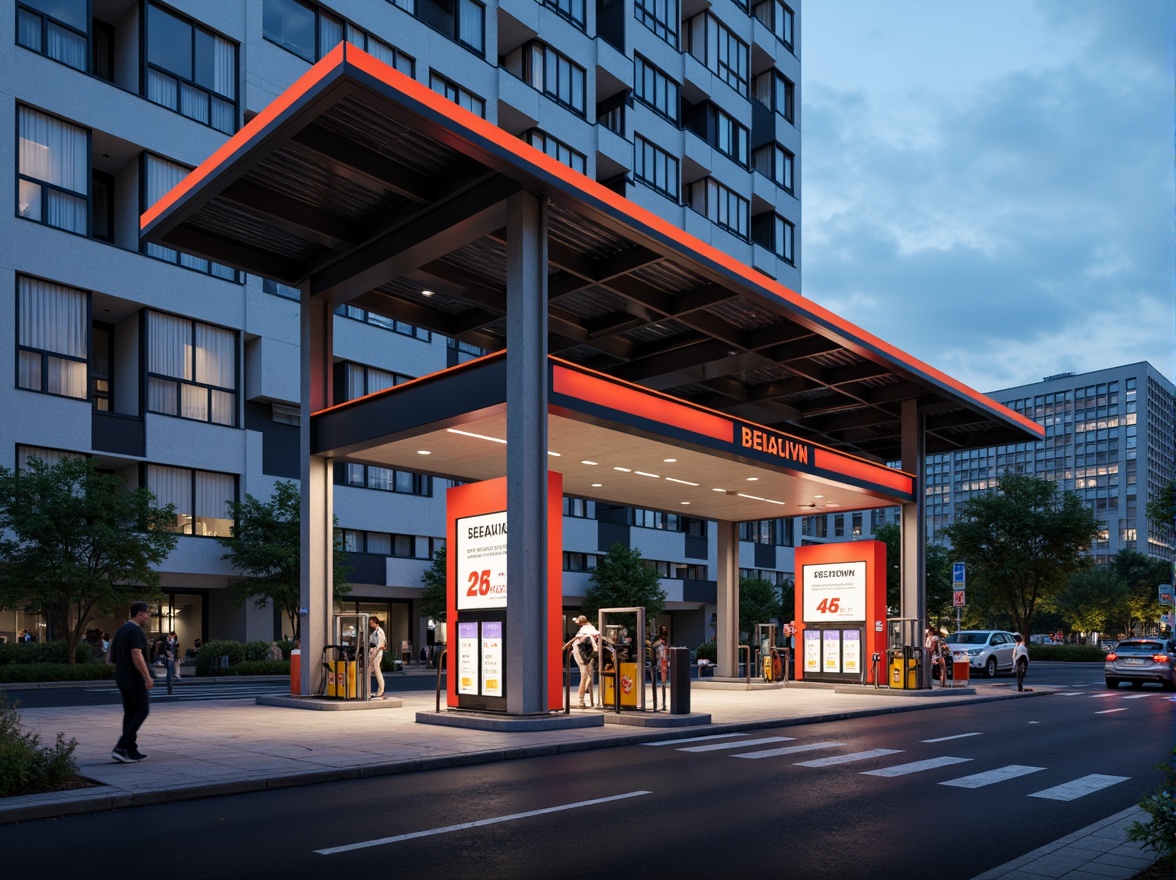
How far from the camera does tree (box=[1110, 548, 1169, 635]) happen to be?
105062 mm

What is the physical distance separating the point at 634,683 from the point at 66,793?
11142mm

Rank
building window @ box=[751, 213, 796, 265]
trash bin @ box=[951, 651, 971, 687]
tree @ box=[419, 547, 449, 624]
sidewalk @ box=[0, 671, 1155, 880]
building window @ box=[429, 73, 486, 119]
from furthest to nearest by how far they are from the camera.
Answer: building window @ box=[751, 213, 796, 265] → tree @ box=[419, 547, 449, 624] → building window @ box=[429, 73, 486, 119] → trash bin @ box=[951, 651, 971, 687] → sidewalk @ box=[0, 671, 1155, 880]

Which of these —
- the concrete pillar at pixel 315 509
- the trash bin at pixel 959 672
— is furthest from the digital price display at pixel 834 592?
the concrete pillar at pixel 315 509

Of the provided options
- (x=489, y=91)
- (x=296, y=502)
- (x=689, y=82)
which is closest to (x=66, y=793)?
(x=296, y=502)

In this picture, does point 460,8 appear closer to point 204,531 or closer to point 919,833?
point 204,531

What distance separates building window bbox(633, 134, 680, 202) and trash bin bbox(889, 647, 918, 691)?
115ft

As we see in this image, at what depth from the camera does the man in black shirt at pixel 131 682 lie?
12.5m

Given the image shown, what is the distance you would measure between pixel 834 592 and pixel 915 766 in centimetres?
1805

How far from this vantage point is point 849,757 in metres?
14.6

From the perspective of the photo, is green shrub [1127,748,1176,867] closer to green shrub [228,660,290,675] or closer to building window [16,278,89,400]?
green shrub [228,660,290,675]

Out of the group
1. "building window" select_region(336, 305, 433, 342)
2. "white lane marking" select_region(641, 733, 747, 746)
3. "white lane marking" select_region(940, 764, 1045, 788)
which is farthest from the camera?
"building window" select_region(336, 305, 433, 342)

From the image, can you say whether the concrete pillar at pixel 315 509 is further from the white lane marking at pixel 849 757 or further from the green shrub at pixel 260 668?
the green shrub at pixel 260 668

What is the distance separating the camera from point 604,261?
21953 millimetres

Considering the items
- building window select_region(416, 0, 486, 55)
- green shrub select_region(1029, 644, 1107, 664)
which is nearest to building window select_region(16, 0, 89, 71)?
building window select_region(416, 0, 486, 55)
